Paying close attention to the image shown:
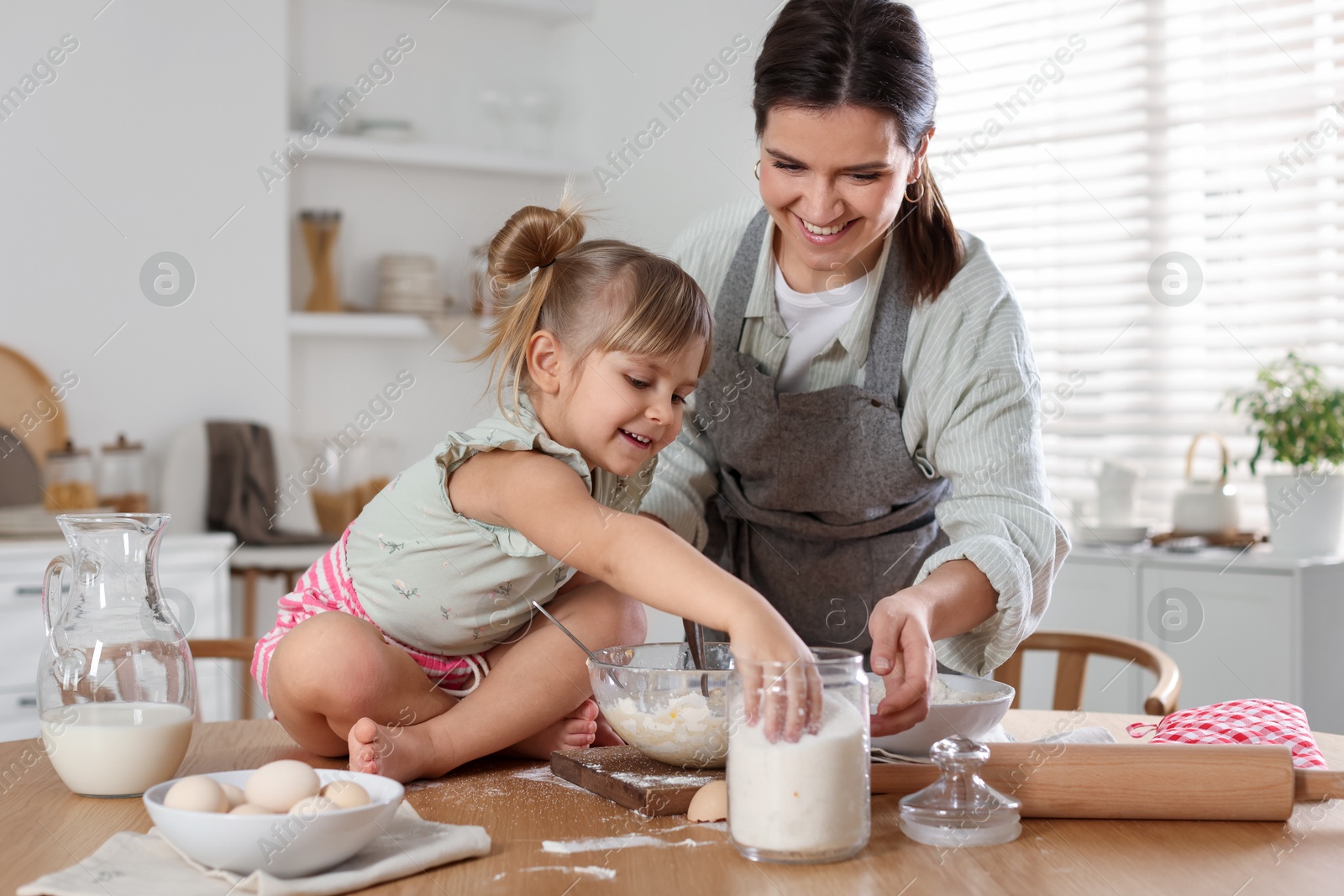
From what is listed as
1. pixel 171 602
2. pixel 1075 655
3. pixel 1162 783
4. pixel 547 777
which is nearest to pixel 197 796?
pixel 547 777

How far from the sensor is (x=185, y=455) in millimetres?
3016

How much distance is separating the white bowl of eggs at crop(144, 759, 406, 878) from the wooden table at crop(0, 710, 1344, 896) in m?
0.04

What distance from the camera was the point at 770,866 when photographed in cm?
74

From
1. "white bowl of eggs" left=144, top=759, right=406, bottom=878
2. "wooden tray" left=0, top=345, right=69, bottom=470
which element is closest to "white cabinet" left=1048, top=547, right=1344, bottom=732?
"white bowl of eggs" left=144, top=759, right=406, bottom=878

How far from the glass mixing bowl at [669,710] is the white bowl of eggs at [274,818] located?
0.22 m

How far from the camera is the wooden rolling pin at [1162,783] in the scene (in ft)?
2.71

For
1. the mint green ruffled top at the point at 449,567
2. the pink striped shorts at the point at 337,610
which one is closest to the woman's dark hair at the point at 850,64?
the mint green ruffled top at the point at 449,567

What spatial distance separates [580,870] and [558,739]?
340mm

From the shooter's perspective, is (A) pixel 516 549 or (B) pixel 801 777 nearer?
(B) pixel 801 777

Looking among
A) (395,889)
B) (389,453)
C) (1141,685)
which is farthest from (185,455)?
(395,889)

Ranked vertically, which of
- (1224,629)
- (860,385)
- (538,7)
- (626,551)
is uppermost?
(538,7)

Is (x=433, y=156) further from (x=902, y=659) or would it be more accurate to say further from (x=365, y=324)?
(x=902, y=659)

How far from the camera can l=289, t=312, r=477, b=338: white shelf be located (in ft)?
10.8

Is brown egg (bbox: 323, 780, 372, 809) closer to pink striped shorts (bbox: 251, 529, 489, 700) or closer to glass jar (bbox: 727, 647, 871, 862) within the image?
glass jar (bbox: 727, 647, 871, 862)
